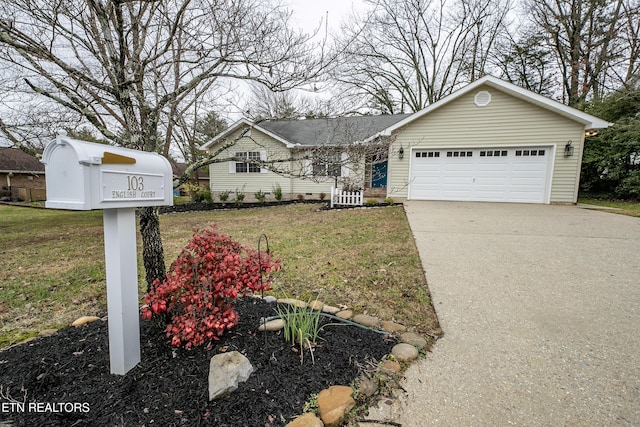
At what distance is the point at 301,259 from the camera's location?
428cm

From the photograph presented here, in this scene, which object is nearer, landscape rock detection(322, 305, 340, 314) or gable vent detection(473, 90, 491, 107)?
landscape rock detection(322, 305, 340, 314)

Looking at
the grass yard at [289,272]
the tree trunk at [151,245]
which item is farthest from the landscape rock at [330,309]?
the tree trunk at [151,245]

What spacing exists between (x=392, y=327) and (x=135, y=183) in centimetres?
207

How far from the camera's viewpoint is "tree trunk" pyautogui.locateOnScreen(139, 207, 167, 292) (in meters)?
2.10

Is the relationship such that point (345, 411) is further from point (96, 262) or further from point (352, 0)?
point (352, 0)

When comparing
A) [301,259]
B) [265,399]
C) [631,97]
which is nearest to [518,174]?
[631,97]

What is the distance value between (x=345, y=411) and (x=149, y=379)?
1.10m

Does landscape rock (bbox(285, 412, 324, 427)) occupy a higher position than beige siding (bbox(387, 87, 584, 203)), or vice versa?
beige siding (bbox(387, 87, 584, 203))

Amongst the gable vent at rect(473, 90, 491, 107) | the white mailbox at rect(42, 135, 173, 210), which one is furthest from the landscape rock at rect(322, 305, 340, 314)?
the gable vent at rect(473, 90, 491, 107)

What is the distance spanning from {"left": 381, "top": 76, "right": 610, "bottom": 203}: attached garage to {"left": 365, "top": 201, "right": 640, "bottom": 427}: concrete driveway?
5.85 meters

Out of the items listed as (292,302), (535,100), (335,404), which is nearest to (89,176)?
(335,404)

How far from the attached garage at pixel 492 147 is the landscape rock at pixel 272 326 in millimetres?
8788

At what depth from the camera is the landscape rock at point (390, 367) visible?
5.94 feet

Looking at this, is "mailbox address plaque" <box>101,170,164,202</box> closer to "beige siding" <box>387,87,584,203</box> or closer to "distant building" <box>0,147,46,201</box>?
"beige siding" <box>387,87,584,203</box>
